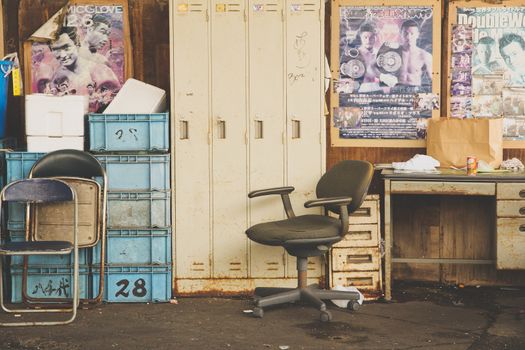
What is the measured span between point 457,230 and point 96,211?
2.89 m

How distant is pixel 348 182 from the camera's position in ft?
19.0

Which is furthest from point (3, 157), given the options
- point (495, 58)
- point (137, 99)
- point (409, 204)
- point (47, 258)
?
point (495, 58)

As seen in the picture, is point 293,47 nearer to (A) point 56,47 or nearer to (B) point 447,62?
(B) point 447,62

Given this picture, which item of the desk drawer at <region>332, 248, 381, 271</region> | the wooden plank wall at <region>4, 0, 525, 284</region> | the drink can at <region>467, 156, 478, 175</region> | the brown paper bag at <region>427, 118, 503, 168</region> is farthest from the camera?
the wooden plank wall at <region>4, 0, 525, 284</region>

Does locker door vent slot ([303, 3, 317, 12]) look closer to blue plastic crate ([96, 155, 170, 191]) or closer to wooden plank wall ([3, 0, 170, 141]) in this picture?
wooden plank wall ([3, 0, 170, 141])

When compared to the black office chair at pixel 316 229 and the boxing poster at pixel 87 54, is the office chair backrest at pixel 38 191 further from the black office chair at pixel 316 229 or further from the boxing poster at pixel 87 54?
the black office chair at pixel 316 229

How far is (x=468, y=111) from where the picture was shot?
6.56m

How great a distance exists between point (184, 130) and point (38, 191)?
1.16m

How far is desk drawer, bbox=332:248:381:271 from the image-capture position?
6.08m

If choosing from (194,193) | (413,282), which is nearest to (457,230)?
(413,282)

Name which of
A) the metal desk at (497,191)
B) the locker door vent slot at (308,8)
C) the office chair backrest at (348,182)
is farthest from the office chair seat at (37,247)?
the locker door vent slot at (308,8)

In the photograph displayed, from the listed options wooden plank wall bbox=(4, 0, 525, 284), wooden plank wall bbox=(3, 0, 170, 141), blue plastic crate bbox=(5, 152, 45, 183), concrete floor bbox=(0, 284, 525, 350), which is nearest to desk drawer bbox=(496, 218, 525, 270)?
concrete floor bbox=(0, 284, 525, 350)

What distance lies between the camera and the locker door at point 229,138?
20.0 feet

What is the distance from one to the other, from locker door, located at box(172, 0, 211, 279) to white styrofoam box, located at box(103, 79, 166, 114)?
0.63ft
